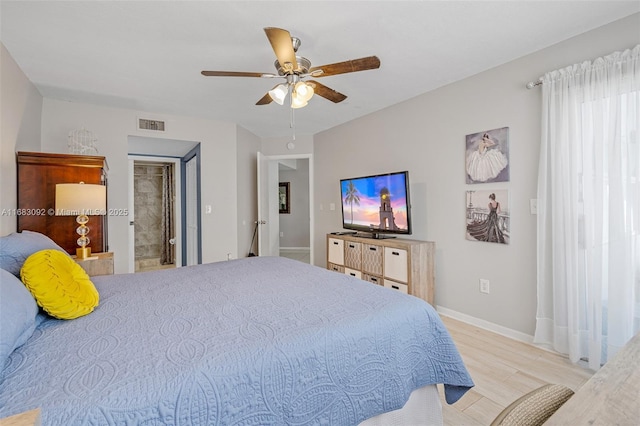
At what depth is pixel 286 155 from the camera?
5281 millimetres

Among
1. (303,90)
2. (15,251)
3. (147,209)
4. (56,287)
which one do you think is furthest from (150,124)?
(56,287)

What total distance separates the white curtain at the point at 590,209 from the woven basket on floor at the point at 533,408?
1879 mm

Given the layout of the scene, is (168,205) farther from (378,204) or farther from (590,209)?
(590,209)

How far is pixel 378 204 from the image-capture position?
3.61 meters

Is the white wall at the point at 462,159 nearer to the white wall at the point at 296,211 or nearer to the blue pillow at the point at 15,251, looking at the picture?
the blue pillow at the point at 15,251

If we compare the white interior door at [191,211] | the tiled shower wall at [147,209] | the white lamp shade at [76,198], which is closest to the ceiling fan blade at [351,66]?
the white lamp shade at [76,198]

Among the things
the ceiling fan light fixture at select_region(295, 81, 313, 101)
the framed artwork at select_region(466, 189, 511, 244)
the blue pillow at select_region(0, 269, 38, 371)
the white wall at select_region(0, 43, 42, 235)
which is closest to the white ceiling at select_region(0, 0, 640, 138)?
the white wall at select_region(0, 43, 42, 235)

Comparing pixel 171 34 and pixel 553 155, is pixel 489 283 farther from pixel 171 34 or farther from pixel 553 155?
pixel 171 34

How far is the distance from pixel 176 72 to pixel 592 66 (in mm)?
3417

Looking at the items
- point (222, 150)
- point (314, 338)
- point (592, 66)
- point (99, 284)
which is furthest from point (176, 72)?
point (592, 66)

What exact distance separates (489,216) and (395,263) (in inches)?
40.5

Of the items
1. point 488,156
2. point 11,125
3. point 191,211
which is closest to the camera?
point 11,125

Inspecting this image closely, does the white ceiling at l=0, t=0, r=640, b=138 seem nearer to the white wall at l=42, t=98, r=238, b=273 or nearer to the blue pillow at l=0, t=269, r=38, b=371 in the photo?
the white wall at l=42, t=98, r=238, b=273

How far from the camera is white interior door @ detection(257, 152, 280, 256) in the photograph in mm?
4703
